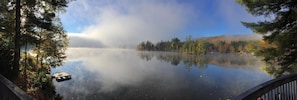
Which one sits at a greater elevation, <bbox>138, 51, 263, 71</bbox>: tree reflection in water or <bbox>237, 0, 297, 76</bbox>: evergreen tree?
<bbox>237, 0, 297, 76</bbox>: evergreen tree

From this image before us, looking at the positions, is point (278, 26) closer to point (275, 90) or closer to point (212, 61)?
point (275, 90)

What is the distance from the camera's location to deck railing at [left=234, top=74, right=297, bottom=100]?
2270mm

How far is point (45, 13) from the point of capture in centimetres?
1220

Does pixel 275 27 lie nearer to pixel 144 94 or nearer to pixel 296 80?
pixel 296 80


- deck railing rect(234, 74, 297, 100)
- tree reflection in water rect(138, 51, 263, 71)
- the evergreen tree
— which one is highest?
the evergreen tree

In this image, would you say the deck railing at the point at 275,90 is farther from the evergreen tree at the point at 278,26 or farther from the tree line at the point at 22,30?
the tree line at the point at 22,30

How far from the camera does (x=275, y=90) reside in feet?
10.1

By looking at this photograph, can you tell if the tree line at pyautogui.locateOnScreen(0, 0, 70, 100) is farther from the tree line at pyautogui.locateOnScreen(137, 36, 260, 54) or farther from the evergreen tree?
the tree line at pyautogui.locateOnScreen(137, 36, 260, 54)

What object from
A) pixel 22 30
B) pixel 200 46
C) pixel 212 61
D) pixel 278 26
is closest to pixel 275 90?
pixel 278 26

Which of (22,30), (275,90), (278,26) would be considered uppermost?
(22,30)

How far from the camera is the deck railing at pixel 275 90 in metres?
2.27

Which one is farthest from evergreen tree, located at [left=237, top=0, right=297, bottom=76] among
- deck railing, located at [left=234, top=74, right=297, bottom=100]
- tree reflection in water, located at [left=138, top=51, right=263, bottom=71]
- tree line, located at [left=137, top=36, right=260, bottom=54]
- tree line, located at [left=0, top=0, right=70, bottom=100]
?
tree line, located at [left=137, top=36, right=260, bottom=54]

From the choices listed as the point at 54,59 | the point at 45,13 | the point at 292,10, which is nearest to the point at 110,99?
the point at 54,59

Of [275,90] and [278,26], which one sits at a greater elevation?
[278,26]
